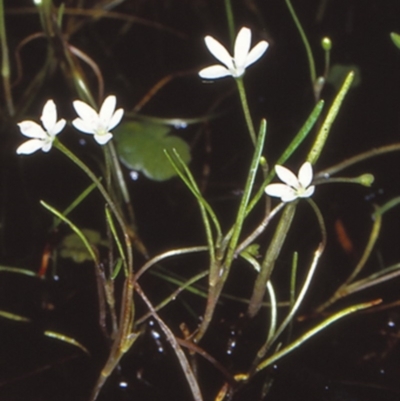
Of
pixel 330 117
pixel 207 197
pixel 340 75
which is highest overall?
pixel 340 75

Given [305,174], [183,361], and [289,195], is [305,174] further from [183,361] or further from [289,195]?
[183,361]

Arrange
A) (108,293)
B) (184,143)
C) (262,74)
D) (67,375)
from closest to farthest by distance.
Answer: (108,293)
(67,375)
(184,143)
(262,74)

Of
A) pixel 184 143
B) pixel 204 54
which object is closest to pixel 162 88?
pixel 204 54

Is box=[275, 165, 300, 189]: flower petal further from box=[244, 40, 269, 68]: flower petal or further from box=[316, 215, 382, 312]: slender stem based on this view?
box=[316, 215, 382, 312]: slender stem

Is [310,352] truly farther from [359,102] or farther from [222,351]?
[359,102]

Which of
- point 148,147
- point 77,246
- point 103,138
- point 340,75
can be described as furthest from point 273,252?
point 340,75

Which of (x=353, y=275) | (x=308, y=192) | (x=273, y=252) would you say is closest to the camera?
(x=308, y=192)

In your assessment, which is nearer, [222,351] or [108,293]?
[108,293]
